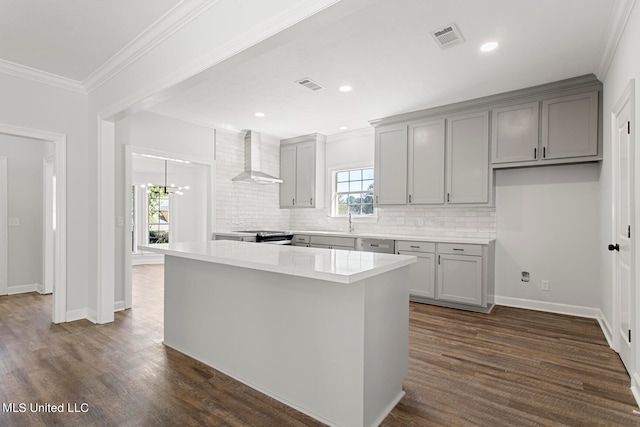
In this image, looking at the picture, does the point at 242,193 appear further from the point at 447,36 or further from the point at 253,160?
the point at 447,36

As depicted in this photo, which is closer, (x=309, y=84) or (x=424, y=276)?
(x=309, y=84)

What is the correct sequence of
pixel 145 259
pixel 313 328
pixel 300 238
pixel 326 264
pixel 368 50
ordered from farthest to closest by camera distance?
1. pixel 145 259
2. pixel 300 238
3. pixel 368 50
4. pixel 313 328
5. pixel 326 264

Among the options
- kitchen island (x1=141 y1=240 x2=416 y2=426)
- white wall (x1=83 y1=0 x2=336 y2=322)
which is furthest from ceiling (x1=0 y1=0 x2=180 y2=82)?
kitchen island (x1=141 y1=240 x2=416 y2=426)

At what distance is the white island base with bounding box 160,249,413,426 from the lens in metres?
1.78

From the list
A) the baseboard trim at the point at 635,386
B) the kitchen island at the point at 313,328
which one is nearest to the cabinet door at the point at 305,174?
the kitchen island at the point at 313,328

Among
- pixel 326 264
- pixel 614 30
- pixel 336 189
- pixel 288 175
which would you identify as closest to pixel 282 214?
pixel 288 175

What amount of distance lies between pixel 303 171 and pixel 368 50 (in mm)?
3303

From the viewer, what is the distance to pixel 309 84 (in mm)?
3773

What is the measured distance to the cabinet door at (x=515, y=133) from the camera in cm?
383

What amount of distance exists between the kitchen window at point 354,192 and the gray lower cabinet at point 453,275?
4.55 feet

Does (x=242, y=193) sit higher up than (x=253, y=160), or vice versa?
(x=253, y=160)

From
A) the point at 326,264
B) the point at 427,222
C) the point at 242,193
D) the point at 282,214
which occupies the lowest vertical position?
the point at 326,264

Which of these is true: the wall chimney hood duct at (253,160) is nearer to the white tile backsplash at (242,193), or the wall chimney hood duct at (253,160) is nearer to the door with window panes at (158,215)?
the white tile backsplash at (242,193)

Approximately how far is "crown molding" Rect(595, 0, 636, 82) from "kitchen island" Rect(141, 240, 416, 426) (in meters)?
2.33
